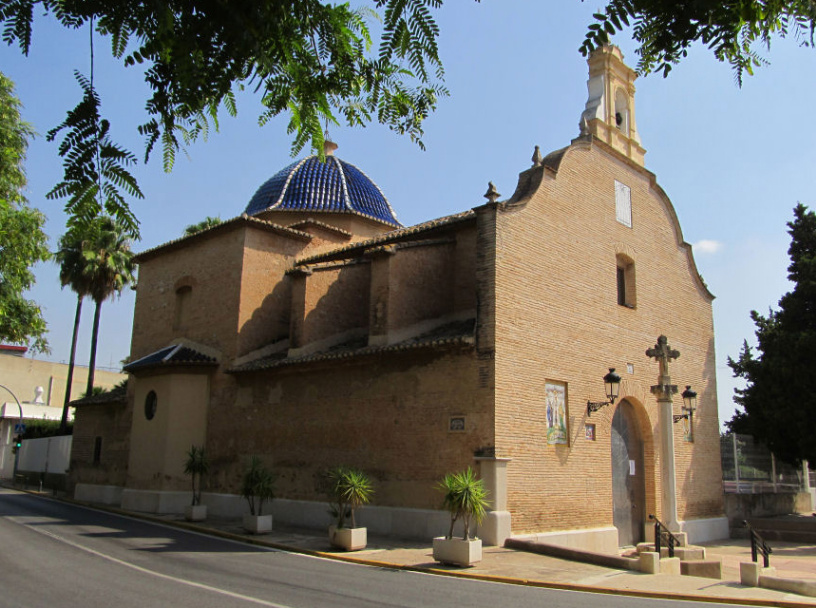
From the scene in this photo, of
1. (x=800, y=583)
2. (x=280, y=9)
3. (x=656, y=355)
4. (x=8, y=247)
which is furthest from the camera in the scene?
(x=656, y=355)

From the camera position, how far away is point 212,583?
950 centimetres

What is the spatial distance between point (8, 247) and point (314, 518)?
8951 mm

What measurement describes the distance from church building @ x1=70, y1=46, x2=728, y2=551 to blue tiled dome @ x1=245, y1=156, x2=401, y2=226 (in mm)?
2665

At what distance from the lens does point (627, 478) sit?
17.5m

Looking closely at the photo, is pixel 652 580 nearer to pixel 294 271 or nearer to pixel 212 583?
pixel 212 583

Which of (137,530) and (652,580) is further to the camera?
(137,530)

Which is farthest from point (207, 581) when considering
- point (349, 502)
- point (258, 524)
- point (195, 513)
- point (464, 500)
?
point (195, 513)

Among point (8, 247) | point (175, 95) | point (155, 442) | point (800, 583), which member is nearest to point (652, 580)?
point (800, 583)

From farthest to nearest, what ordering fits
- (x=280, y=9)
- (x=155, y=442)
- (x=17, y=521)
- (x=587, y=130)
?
(x=155, y=442), (x=587, y=130), (x=17, y=521), (x=280, y=9)

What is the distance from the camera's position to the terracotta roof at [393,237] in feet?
57.2

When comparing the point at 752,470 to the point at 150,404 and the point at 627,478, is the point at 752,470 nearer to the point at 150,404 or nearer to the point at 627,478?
the point at 627,478

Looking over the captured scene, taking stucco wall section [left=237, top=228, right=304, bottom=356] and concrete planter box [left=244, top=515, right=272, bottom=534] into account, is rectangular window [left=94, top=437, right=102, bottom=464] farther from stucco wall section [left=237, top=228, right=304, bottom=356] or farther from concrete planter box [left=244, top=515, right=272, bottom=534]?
concrete planter box [left=244, top=515, right=272, bottom=534]

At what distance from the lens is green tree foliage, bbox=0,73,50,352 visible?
10383mm

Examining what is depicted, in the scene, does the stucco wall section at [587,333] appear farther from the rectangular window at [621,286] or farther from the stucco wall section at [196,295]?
the stucco wall section at [196,295]
